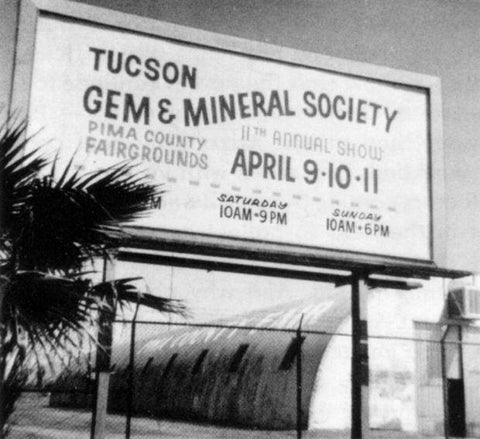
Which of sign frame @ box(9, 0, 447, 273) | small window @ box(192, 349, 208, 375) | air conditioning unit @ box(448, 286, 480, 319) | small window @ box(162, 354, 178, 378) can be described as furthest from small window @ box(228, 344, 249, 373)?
sign frame @ box(9, 0, 447, 273)

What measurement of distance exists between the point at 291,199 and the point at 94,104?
10.3ft

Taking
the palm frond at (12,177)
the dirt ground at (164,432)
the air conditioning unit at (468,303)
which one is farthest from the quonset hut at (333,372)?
the palm frond at (12,177)

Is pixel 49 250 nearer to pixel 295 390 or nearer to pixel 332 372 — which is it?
pixel 295 390

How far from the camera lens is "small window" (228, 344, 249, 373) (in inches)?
847

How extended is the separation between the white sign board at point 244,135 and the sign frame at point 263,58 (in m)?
0.10

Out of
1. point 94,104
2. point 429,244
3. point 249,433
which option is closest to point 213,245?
point 94,104

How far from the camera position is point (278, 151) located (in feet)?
36.9

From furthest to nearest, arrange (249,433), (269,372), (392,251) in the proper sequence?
(269,372) < (249,433) < (392,251)

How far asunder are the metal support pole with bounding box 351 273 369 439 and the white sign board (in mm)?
809

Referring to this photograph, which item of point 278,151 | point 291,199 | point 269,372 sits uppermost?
point 278,151

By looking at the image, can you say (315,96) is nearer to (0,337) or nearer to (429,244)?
(429,244)

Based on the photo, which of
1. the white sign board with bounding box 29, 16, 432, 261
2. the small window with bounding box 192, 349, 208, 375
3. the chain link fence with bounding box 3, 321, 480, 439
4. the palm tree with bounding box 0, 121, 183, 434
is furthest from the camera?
the small window with bounding box 192, 349, 208, 375

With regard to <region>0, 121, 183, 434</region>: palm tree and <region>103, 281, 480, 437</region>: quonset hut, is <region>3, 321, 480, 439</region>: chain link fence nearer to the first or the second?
<region>103, 281, 480, 437</region>: quonset hut

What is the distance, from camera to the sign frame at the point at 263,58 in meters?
10.1
